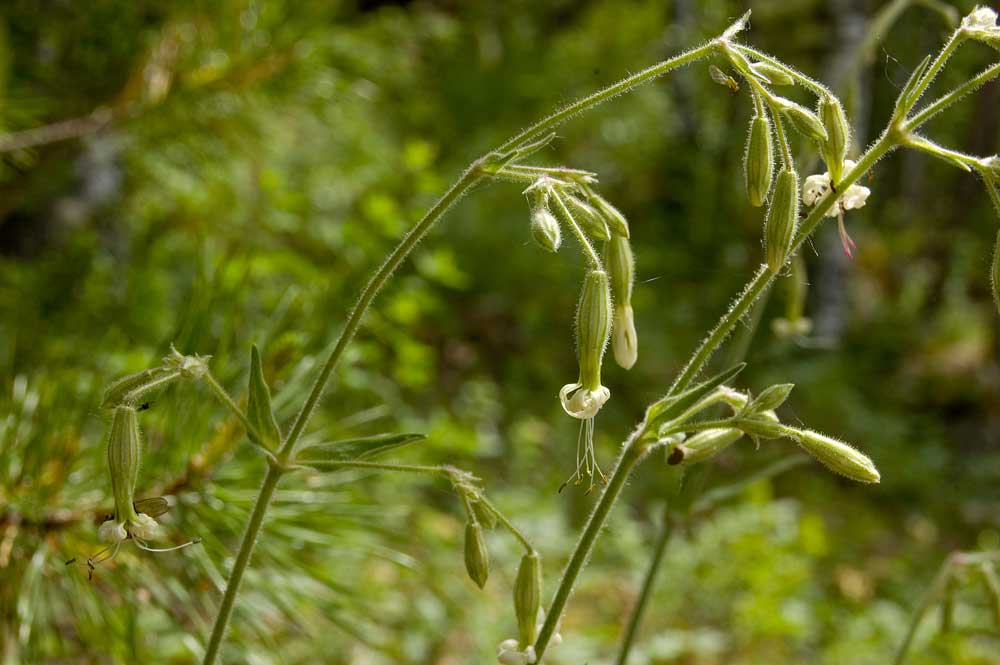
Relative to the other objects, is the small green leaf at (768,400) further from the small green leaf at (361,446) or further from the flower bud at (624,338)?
the small green leaf at (361,446)

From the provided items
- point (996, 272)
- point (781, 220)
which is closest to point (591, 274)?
point (781, 220)

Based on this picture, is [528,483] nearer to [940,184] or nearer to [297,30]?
[297,30]

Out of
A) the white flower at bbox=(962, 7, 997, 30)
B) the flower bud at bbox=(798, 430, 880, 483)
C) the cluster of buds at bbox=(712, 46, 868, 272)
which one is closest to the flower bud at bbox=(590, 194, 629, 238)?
the cluster of buds at bbox=(712, 46, 868, 272)

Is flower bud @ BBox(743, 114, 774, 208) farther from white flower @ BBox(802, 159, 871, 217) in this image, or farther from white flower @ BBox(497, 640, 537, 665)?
white flower @ BBox(497, 640, 537, 665)

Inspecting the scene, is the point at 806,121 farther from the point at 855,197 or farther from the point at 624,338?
the point at 624,338

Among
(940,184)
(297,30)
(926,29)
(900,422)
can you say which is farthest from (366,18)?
(940,184)
